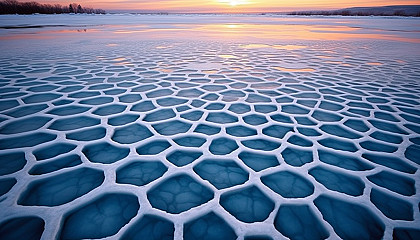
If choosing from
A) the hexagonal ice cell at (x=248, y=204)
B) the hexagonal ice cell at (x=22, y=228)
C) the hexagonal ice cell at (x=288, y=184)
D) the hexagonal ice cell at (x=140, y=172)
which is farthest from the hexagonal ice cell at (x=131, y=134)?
the hexagonal ice cell at (x=288, y=184)

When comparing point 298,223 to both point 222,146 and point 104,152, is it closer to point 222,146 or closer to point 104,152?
point 222,146

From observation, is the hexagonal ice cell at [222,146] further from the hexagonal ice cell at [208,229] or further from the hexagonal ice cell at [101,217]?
the hexagonal ice cell at [101,217]

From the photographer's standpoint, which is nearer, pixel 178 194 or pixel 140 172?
pixel 178 194

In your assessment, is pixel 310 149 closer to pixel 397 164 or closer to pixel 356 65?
pixel 397 164

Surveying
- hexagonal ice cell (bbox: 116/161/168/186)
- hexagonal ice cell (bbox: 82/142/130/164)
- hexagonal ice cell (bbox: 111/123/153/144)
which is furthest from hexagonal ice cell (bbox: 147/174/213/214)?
hexagonal ice cell (bbox: 111/123/153/144)

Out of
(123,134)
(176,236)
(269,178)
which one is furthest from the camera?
(123,134)

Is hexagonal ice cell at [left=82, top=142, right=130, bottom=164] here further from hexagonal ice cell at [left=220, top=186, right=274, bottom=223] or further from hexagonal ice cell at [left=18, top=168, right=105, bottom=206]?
hexagonal ice cell at [left=220, top=186, right=274, bottom=223]

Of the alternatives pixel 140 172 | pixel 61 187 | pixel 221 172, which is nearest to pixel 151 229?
pixel 140 172

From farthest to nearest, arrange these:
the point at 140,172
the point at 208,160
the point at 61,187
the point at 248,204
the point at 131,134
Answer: the point at 131,134 < the point at 208,160 < the point at 140,172 < the point at 61,187 < the point at 248,204

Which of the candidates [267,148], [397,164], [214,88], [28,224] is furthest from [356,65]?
[28,224]

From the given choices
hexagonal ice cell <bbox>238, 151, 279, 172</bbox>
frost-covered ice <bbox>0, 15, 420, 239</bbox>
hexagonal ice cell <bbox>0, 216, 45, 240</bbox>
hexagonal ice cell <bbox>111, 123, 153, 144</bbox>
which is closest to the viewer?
hexagonal ice cell <bbox>0, 216, 45, 240</bbox>

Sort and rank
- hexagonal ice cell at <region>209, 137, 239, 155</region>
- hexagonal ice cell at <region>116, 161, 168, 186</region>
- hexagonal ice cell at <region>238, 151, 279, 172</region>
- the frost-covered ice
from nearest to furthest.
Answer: the frost-covered ice
hexagonal ice cell at <region>116, 161, 168, 186</region>
hexagonal ice cell at <region>238, 151, 279, 172</region>
hexagonal ice cell at <region>209, 137, 239, 155</region>
